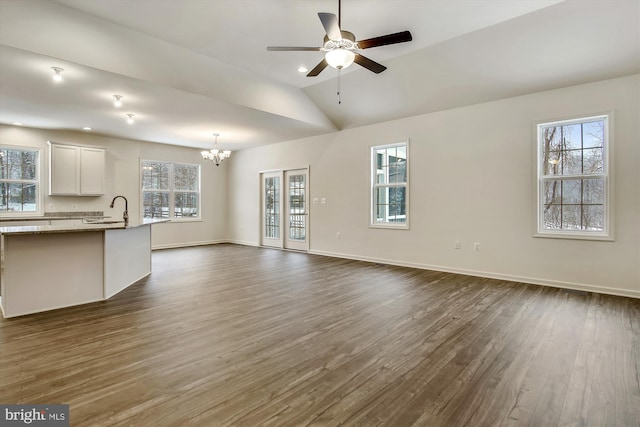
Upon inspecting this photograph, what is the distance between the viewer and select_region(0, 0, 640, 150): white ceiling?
11.2ft

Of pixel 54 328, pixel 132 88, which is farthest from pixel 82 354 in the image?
pixel 132 88

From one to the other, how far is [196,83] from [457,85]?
3943 mm

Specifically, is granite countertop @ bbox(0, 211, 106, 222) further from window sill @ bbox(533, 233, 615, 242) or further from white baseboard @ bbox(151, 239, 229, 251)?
window sill @ bbox(533, 233, 615, 242)

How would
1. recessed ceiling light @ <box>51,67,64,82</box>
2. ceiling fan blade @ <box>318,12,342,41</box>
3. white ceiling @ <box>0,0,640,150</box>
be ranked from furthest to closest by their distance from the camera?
recessed ceiling light @ <box>51,67,64,82</box>
white ceiling @ <box>0,0,640,150</box>
ceiling fan blade @ <box>318,12,342,41</box>

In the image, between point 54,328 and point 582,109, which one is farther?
point 582,109

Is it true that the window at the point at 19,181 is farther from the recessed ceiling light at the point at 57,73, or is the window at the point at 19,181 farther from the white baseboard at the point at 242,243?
the white baseboard at the point at 242,243

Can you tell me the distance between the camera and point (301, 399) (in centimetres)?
186

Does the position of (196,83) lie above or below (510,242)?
above

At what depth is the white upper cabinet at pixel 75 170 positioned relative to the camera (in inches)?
250

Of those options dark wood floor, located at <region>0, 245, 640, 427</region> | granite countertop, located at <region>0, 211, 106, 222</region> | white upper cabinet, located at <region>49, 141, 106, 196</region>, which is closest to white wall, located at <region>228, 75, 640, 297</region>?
dark wood floor, located at <region>0, 245, 640, 427</region>

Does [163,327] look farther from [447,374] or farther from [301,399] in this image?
[447,374]

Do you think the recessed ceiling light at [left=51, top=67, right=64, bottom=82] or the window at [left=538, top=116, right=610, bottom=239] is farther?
the window at [left=538, top=116, right=610, bottom=239]

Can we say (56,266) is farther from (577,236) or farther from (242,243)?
(577,236)

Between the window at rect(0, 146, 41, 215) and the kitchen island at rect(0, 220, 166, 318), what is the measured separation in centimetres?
377
